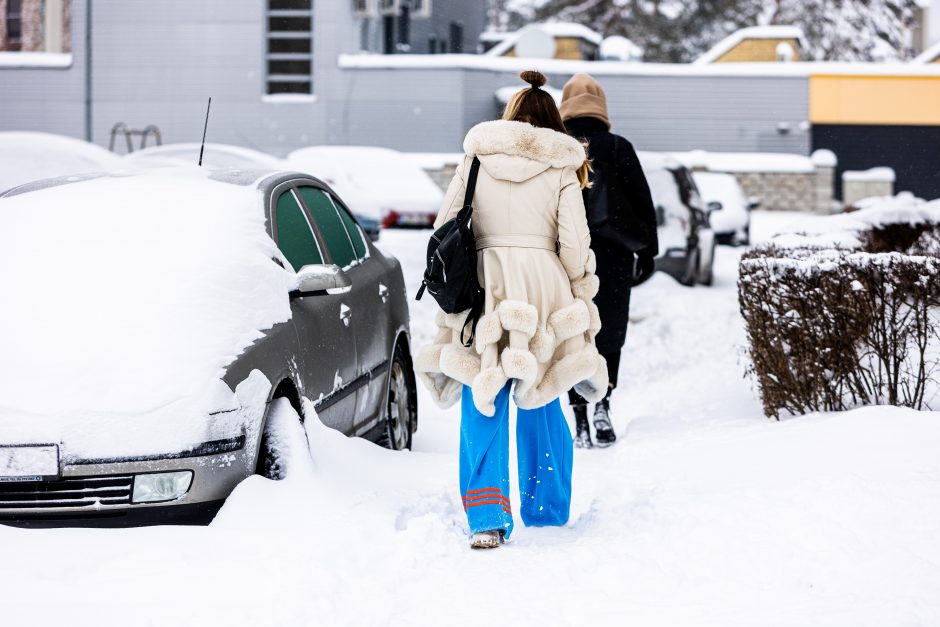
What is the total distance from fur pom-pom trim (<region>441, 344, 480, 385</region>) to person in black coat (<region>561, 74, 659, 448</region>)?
169cm

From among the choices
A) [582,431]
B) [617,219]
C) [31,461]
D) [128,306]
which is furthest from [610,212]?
[31,461]

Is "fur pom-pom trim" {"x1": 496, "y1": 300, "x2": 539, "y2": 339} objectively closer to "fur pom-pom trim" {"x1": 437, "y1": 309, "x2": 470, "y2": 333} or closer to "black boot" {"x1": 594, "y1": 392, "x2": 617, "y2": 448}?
"fur pom-pom trim" {"x1": 437, "y1": 309, "x2": 470, "y2": 333}

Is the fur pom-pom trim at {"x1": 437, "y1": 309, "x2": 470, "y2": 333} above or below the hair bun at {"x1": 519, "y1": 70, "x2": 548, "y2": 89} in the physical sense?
below

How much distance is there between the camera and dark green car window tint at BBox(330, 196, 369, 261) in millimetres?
6628

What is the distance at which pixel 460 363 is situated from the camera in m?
4.87

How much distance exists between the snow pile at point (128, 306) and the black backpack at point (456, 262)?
67 cm

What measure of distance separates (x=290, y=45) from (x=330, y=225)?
981 inches

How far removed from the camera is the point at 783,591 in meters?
3.93

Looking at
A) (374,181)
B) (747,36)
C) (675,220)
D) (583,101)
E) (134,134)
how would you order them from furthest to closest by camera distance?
1. (747,36)
2. (134,134)
3. (374,181)
4. (675,220)
5. (583,101)

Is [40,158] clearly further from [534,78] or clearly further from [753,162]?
[753,162]

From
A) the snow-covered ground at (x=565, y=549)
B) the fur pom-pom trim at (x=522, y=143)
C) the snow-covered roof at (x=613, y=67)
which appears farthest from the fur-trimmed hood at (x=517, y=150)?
the snow-covered roof at (x=613, y=67)

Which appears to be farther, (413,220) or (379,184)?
(379,184)

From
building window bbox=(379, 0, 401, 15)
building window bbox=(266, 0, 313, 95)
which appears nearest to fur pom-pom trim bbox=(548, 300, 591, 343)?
building window bbox=(266, 0, 313, 95)

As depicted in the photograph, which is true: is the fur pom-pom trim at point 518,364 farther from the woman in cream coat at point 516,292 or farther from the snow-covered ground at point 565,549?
the snow-covered ground at point 565,549
